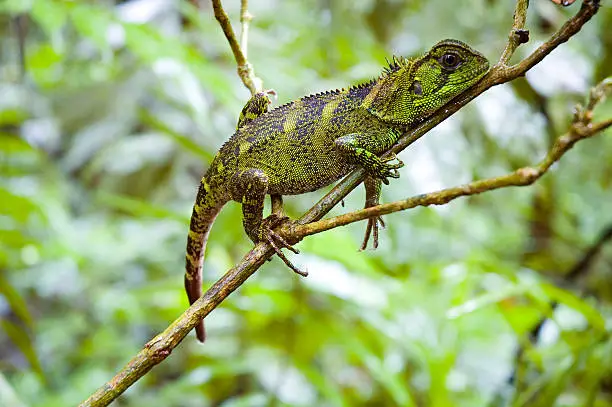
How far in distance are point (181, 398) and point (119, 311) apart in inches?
26.3

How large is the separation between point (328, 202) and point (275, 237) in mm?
288

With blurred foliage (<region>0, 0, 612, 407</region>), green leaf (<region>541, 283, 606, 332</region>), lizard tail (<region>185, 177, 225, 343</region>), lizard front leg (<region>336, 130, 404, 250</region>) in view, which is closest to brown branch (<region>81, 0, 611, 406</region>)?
lizard front leg (<region>336, 130, 404, 250</region>)

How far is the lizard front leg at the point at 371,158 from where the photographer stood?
163 centimetres

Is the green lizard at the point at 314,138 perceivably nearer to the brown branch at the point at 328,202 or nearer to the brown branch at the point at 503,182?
the brown branch at the point at 328,202

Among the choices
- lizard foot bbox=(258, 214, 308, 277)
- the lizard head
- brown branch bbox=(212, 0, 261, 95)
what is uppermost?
brown branch bbox=(212, 0, 261, 95)

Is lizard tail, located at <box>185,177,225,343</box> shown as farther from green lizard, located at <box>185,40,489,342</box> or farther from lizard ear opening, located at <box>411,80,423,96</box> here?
lizard ear opening, located at <box>411,80,423,96</box>

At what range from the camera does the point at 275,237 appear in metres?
1.55

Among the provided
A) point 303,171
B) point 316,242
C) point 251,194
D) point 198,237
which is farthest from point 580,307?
point 198,237

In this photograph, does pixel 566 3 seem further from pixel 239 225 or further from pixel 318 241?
pixel 239 225

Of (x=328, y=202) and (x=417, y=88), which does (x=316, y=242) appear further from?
(x=328, y=202)

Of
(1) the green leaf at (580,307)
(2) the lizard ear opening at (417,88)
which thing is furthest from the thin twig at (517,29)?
(1) the green leaf at (580,307)

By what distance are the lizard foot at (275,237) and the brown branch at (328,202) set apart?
0.13 feet

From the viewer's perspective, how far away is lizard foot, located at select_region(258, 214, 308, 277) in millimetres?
1486

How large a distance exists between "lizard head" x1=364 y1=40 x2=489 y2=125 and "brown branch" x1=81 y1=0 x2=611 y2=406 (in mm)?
224
